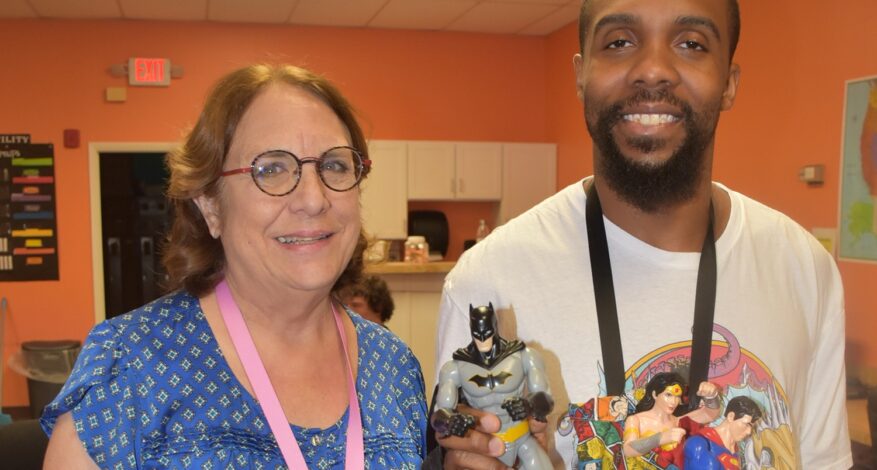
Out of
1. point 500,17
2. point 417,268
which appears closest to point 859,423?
point 417,268

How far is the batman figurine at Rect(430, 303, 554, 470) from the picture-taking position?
1.14 meters

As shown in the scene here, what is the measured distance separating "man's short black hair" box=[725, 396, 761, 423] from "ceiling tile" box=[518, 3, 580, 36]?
5017 millimetres

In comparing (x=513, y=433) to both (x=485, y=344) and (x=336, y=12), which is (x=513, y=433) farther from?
(x=336, y=12)

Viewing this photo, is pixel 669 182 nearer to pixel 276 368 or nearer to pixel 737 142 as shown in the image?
pixel 276 368

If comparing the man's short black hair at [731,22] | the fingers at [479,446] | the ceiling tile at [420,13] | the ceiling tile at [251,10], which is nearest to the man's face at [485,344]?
the fingers at [479,446]

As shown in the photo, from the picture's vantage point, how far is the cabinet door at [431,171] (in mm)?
6336

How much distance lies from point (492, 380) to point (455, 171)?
5.35 meters

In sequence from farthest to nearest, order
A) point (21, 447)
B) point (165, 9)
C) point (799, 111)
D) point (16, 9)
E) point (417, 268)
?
point (417, 268) → point (165, 9) → point (16, 9) → point (799, 111) → point (21, 447)

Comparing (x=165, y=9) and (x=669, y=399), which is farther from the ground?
(x=165, y=9)

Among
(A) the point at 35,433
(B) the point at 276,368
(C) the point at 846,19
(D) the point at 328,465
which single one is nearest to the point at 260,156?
(B) the point at 276,368

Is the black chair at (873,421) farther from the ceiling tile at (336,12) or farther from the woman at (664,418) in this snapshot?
the ceiling tile at (336,12)

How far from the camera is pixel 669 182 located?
134 cm

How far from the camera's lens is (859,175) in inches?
132

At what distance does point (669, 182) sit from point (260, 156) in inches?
31.2
